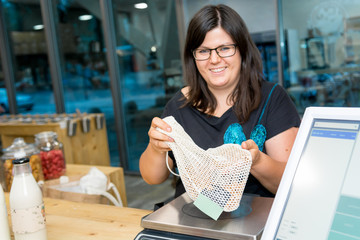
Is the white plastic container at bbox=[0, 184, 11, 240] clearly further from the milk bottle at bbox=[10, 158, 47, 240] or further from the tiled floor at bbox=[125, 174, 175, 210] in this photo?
the tiled floor at bbox=[125, 174, 175, 210]

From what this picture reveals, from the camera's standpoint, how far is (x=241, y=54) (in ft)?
4.64

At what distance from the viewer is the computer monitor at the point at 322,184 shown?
0.58m

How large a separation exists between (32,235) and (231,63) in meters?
0.86

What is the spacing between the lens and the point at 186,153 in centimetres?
93

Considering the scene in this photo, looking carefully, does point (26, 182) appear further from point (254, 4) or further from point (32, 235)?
point (254, 4)

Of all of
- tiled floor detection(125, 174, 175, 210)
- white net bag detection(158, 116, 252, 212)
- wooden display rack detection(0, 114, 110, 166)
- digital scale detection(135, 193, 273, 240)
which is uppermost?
white net bag detection(158, 116, 252, 212)

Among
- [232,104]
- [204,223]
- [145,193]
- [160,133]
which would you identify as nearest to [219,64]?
[232,104]

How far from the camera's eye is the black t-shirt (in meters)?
1.34

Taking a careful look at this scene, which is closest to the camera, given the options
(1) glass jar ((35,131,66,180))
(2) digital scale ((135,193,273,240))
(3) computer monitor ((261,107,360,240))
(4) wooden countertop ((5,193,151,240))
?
(3) computer monitor ((261,107,360,240))

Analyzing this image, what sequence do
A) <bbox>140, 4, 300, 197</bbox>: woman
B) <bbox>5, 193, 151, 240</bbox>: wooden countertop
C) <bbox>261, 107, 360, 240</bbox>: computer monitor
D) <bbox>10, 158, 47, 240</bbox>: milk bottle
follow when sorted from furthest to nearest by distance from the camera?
<bbox>140, 4, 300, 197</bbox>: woman < <bbox>5, 193, 151, 240</bbox>: wooden countertop < <bbox>10, 158, 47, 240</bbox>: milk bottle < <bbox>261, 107, 360, 240</bbox>: computer monitor

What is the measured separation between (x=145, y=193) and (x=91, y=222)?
2.62 m

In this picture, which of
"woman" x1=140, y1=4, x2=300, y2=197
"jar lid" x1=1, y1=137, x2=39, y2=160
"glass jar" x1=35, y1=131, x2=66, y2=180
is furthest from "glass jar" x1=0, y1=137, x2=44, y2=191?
"woman" x1=140, y1=4, x2=300, y2=197

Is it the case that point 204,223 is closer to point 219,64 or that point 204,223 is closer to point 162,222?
point 162,222

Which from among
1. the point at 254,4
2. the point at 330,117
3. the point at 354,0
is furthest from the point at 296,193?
the point at 254,4
